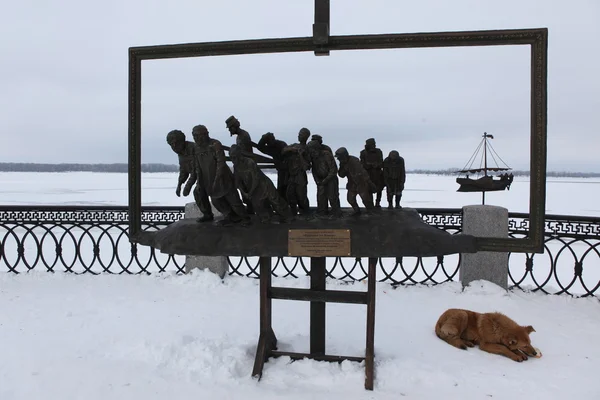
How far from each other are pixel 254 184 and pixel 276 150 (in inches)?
21.2

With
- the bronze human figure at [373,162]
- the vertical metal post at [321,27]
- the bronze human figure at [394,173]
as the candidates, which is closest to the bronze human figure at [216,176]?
the vertical metal post at [321,27]

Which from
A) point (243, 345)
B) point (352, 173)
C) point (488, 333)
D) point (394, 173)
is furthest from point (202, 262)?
point (488, 333)

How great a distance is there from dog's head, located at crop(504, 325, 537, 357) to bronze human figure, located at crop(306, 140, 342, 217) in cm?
254

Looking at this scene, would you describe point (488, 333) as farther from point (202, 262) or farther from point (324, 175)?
point (202, 262)

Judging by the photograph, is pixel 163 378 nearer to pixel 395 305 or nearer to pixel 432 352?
pixel 432 352

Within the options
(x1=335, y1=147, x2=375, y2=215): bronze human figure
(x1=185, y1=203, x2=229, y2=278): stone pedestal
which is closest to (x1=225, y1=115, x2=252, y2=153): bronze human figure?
(x1=335, y1=147, x2=375, y2=215): bronze human figure

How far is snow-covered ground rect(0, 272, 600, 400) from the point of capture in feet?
12.6

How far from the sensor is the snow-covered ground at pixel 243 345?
152 inches

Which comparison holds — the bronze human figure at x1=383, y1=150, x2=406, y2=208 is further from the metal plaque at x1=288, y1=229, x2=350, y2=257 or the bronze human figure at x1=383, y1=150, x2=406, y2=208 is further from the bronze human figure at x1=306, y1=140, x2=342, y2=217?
the metal plaque at x1=288, y1=229, x2=350, y2=257

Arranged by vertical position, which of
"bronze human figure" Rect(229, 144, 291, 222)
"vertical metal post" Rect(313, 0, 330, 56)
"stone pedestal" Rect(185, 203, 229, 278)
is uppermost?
"vertical metal post" Rect(313, 0, 330, 56)

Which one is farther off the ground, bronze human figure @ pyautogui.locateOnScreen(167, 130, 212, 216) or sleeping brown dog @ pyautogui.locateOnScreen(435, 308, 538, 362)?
bronze human figure @ pyautogui.locateOnScreen(167, 130, 212, 216)

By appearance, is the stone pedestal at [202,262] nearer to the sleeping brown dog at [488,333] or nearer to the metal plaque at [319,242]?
the sleeping brown dog at [488,333]

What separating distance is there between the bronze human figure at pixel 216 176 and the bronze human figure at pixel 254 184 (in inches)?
3.1

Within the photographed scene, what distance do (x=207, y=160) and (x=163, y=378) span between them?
2.21 m
